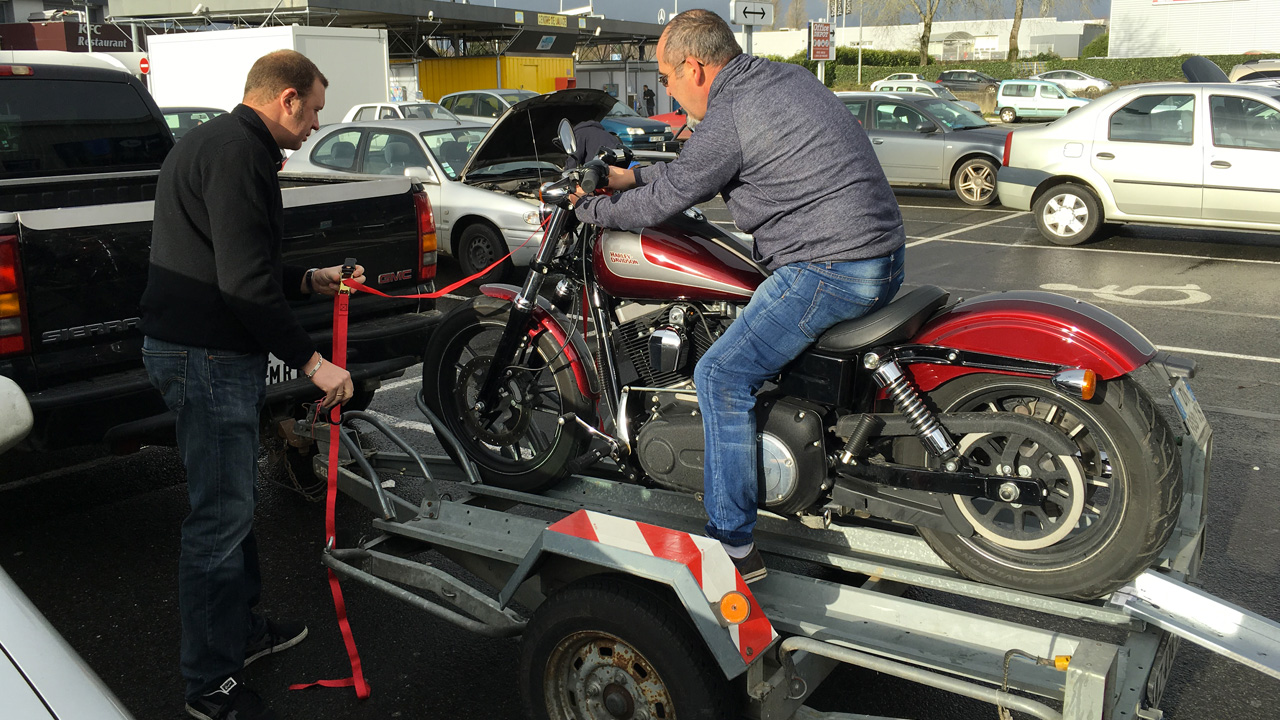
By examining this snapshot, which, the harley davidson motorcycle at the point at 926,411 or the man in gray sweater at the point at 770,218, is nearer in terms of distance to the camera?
the harley davidson motorcycle at the point at 926,411

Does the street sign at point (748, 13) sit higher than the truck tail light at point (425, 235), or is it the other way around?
the street sign at point (748, 13)

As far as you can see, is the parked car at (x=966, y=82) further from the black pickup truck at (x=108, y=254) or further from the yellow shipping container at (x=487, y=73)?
the black pickup truck at (x=108, y=254)

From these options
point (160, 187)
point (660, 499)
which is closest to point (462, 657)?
point (660, 499)

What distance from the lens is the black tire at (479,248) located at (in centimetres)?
1016

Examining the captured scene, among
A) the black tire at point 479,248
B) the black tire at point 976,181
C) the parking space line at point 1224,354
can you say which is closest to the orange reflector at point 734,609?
the parking space line at point 1224,354

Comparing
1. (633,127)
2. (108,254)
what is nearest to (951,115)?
(633,127)

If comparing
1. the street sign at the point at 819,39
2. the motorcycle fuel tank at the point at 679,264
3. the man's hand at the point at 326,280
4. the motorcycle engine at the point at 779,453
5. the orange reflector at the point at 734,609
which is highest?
the street sign at the point at 819,39

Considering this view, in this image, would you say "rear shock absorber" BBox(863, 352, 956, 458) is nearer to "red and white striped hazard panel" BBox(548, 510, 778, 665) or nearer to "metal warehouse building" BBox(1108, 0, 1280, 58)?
"red and white striped hazard panel" BBox(548, 510, 778, 665)

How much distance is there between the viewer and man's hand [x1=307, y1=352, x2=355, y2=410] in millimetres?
3250

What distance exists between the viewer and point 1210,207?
10773 mm

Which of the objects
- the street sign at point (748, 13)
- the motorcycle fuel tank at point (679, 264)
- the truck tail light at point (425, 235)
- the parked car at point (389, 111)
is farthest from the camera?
the parked car at point (389, 111)

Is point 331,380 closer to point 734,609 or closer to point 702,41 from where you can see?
point 734,609

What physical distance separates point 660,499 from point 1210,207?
30.6 ft

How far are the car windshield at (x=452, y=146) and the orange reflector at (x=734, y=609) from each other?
8501 mm
